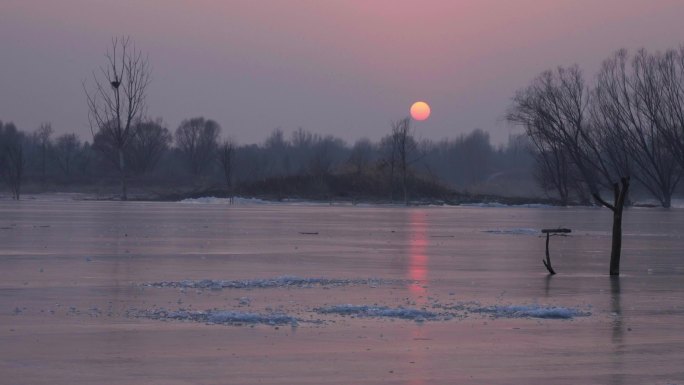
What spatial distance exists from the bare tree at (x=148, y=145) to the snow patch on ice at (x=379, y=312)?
97814mm

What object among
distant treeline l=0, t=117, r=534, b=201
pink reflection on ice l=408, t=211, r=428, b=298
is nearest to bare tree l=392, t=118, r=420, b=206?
distant treeline l=0, t=117, r=534, b=201

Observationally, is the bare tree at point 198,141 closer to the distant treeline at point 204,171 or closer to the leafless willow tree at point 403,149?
the distant treeline at point 204,171

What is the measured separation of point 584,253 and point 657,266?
141 inches

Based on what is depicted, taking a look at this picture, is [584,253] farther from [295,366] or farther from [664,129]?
[664,129]

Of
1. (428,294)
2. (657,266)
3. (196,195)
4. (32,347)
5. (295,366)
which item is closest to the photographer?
(295,366)

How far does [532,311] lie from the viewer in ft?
37.9

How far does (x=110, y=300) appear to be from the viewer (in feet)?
39.8

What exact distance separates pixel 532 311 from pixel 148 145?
117 metres

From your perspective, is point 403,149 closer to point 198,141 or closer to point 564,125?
point 564,125

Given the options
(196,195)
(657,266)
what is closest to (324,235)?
(657,266)

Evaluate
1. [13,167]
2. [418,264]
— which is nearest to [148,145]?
[13,167]

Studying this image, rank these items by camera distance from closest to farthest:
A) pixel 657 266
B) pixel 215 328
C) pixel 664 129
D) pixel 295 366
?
pixel 295 366, pixel 215 328, pixel 657 266, pixel 664 129

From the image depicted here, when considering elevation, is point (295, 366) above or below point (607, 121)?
below

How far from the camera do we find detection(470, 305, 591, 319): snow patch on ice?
11.4 m
